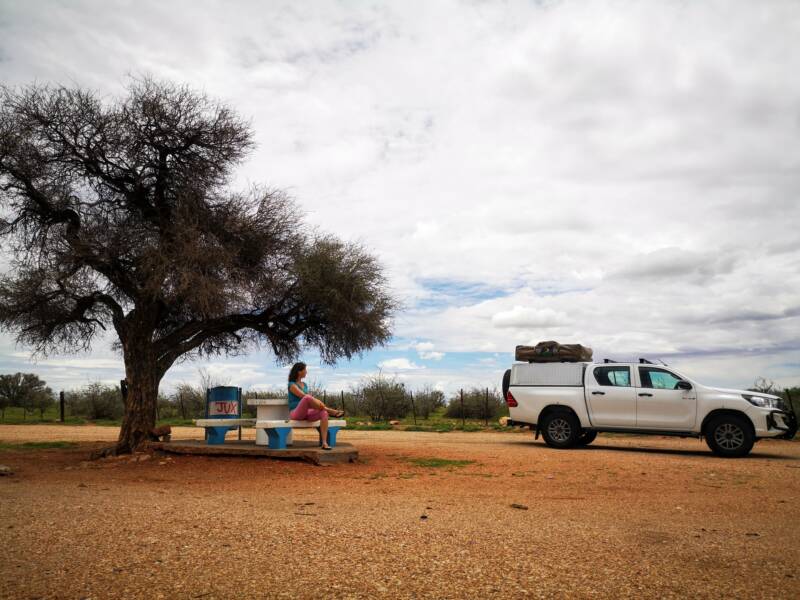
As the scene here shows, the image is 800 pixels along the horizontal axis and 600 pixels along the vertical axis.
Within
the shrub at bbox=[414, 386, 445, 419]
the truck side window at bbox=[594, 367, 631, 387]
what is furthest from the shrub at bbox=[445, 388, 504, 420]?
the truck side window at bbox=[594, 367, 631, 387]

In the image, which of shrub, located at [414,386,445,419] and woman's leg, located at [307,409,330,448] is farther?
shrub, located at [414,386,445,419]

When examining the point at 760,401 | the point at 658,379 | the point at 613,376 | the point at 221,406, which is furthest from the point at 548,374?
the point at 221,406

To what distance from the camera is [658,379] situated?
49.0 feet

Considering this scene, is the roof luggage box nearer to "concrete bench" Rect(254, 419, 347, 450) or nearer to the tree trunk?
"concrete bench" Rect(254, 419, 347, 450)

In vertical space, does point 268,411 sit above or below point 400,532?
above

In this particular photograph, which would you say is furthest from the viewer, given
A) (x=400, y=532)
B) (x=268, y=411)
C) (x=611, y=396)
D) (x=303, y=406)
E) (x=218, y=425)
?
(x=611, y=396)

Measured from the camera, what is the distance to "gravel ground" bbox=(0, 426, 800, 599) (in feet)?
15.3

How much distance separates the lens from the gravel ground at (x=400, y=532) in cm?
→ 467

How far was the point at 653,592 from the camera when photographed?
179 inches

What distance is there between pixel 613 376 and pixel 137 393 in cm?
1060

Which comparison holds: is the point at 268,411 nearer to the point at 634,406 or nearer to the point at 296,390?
the point at 296,390

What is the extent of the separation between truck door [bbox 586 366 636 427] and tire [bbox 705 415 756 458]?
5.40ft

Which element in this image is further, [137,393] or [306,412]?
[137,393]

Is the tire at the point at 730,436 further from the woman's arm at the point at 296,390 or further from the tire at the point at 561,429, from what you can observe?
the woman's arm at the point at 296,390
